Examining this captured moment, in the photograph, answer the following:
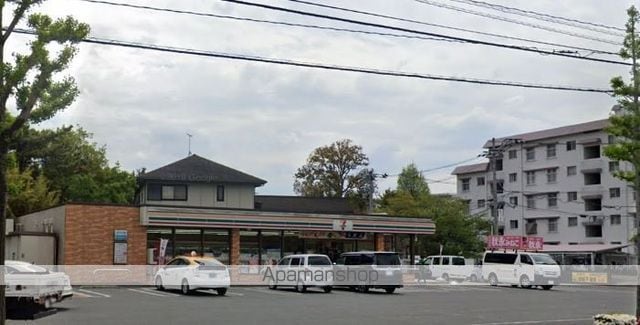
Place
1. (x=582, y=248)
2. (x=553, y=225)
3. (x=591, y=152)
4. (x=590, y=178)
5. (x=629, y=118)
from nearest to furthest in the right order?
1. (x=629, y=118)
2. (x=582, y=248)
3. (x=591, y=152)
4. (x=590, y=178)
5. (x=553, y=225)

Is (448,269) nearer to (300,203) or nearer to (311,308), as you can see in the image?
(300,203)

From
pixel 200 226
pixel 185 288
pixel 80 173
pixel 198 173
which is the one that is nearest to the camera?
pixel 185 288

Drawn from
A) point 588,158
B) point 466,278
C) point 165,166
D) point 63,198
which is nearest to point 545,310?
point 466,278

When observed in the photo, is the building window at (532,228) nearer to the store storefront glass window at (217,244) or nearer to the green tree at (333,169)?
the green tree at (333,169)

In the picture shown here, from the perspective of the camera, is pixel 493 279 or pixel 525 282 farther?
pixel 493 279

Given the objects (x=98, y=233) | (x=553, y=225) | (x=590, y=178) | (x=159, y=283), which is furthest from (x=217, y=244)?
(x=553, y=225)

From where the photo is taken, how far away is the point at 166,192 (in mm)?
44844

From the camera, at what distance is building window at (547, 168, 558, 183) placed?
3073 inches

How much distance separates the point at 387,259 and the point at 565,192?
162 feet

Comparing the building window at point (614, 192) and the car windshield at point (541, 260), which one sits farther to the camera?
the building window at point (614, 192)

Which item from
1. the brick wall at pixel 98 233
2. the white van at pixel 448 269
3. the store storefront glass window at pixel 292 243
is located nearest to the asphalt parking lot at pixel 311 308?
the brick wall at pixel 98 233

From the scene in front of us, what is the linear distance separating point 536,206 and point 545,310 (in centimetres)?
Answer: 5821

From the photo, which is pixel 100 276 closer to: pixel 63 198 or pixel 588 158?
pixel 63 198

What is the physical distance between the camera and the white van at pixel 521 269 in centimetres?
3916
